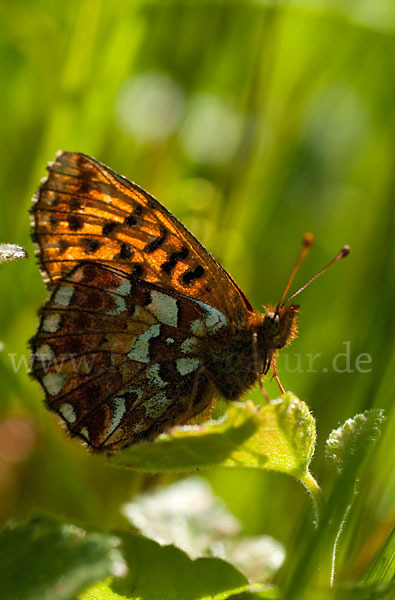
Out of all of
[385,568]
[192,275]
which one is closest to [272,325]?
[192,275]

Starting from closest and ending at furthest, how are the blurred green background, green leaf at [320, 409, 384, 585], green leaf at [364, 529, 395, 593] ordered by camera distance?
green leaf at [320, 409, 384, 585]
green leaf at [364, 529, 395, 593]
the blurred green background

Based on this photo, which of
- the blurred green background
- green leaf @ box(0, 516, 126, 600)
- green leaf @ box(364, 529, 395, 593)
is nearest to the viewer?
green leaf @ box(0, 516, 126, 600)

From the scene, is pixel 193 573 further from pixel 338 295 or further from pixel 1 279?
pixel 338 295

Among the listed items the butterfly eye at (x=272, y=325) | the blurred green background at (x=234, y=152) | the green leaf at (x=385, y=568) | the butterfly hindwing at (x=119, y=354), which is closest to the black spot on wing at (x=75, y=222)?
the butterfly hindwing at (x=119, y=354)

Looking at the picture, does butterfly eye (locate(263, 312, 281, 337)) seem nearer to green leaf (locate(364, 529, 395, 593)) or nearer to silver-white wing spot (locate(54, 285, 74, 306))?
silver-white wing spot (locate(54, 285, 74, 306))

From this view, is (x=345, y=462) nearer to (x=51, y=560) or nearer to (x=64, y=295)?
(x=51, y=560)

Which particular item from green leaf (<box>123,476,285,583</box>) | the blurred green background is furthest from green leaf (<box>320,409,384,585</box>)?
the blurred green background
